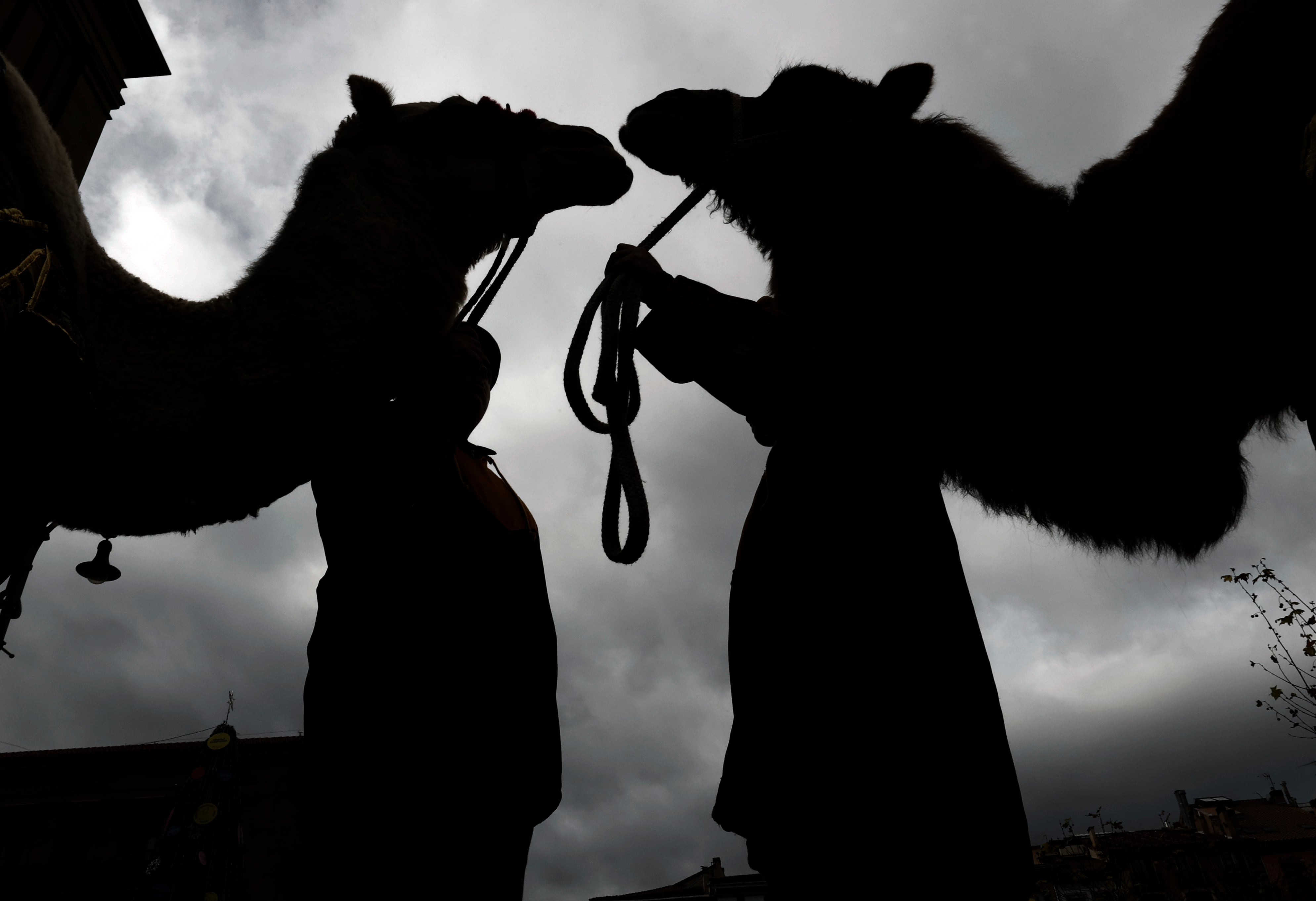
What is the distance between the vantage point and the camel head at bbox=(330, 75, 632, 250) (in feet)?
10.5

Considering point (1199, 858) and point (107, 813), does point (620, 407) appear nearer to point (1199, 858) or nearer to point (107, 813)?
point (107, 813)

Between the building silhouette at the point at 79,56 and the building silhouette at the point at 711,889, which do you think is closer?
the building silhouette at the point at 79,56

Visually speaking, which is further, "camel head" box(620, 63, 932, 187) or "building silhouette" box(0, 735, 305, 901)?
"building silhouette" box(0, 735, 305, 901)

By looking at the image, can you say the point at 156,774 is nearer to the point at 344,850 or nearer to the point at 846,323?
the point at 344,850

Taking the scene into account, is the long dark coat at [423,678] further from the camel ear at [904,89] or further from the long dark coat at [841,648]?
the camel ear at [904,89]

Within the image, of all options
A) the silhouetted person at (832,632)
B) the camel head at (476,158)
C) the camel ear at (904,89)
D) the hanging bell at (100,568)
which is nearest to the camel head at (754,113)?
the camel ear at (904,89)

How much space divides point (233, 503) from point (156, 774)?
28647mm

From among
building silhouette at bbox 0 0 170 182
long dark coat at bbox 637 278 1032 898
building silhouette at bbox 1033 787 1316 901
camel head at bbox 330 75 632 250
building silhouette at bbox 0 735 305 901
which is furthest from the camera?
building silhouette at bbox 0 735 305 901

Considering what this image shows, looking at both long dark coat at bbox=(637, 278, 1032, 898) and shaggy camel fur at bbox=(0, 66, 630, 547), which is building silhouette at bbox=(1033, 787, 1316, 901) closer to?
long dark coat at bbox=(637, 278, 1032, 898)

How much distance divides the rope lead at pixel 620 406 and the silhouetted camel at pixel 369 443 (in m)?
0.87

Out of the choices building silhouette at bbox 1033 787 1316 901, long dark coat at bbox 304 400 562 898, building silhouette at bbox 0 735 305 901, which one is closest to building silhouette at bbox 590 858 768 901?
building silhouette at bbox 1033 787 1316 901

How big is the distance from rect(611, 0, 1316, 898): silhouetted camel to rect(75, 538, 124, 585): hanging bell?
2.10 meters

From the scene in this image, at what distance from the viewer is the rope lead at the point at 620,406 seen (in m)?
2.27

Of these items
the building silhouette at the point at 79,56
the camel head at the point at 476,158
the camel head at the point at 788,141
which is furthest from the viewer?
the building silhouette at the point at 79,56
